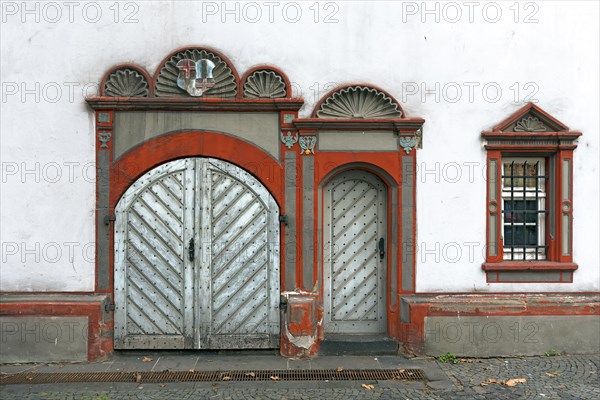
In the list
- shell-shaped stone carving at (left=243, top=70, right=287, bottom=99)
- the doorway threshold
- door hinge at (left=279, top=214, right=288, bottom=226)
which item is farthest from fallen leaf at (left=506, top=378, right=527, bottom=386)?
shell-shaped stone carving at (left=243, top=70, right=287, bottom=99)

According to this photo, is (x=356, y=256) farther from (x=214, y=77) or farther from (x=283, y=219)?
(x=214, y=77)

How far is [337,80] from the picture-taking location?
21.7 feet

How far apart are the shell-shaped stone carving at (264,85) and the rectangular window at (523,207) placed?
10.1ft

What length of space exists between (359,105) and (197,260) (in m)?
2.84

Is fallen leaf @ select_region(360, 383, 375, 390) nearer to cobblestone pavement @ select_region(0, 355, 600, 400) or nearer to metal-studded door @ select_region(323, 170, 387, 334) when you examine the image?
cobblestone pavement @ select_region(0, 355, 600, 400)

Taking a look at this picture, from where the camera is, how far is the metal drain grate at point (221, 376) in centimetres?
588

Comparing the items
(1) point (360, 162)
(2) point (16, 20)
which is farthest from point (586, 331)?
(2) point (16, 20)

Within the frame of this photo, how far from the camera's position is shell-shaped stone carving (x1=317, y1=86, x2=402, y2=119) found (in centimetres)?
658

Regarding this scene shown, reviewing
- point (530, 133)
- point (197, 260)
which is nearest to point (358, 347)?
point (197, 260)

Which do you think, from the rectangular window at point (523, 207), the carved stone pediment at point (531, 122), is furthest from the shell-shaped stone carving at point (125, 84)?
the rectangular window at point (523, 207)

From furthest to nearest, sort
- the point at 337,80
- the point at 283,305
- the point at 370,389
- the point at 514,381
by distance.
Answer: the point at 337,80
the point at 283,305
the point at 514,381
the point at 370,389

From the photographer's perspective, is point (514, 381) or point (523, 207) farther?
point (523, 207)

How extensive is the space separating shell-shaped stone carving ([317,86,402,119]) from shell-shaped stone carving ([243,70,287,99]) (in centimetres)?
58

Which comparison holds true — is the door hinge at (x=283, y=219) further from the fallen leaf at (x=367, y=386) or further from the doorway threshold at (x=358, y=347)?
the fallen leaf at (x=367, y=386)
